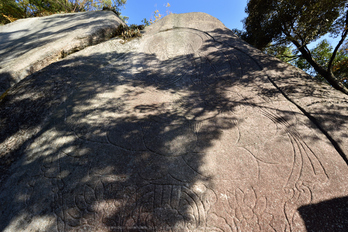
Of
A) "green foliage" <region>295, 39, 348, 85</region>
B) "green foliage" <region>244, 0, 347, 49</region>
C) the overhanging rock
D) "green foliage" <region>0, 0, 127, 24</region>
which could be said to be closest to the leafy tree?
"green foliage" <region>244, 0, 347, 49</region>

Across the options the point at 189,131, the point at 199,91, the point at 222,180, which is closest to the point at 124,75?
the point at 199,91

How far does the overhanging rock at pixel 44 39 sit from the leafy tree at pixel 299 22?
217 inches

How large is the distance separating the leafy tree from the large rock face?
3581 mm

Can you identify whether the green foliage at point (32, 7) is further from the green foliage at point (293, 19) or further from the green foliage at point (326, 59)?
the green foliage at point (326, 59)

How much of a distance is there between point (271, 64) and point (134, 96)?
9.37ft

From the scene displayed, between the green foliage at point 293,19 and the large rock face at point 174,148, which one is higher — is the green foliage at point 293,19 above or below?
above

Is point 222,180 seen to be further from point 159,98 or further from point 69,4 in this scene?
point 69,4

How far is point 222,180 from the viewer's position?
188cm

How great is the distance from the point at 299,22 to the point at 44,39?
792 cm

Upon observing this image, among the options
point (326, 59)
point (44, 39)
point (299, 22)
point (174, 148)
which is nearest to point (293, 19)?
point (299, 22)

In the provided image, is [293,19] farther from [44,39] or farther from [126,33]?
[44,39]

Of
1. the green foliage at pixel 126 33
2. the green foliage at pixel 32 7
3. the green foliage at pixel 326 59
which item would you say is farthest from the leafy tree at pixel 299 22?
the green foliage at pixel 32 7

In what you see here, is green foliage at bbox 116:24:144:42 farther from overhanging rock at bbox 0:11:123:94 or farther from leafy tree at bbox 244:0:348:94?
leafy tree at bbox 244:0:348:94

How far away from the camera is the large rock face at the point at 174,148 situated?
5.53 feet
